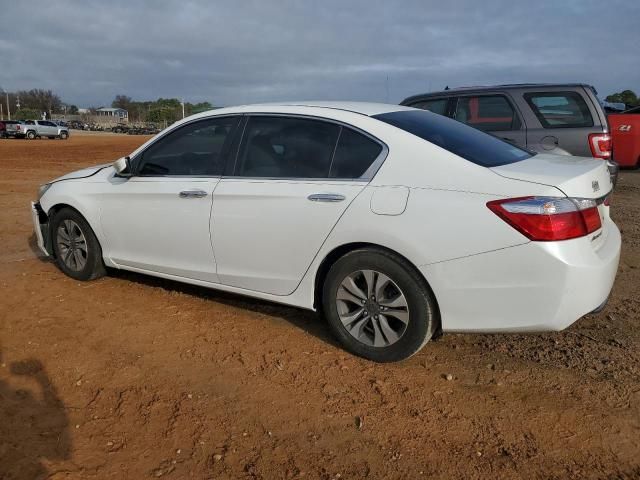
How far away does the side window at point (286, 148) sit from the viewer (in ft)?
12.5

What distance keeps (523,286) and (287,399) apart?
143 cm

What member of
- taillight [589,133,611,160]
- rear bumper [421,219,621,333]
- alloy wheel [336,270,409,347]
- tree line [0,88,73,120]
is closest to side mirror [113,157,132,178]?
alloy wheel [336,270,409,347]

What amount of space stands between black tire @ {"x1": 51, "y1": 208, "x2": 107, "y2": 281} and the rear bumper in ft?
10.3

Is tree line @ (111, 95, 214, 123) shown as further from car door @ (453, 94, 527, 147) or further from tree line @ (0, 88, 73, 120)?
car door @ (453, 94, 527, 147)

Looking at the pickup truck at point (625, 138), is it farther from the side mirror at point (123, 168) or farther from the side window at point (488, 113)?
the side mirror at point (123, 168)

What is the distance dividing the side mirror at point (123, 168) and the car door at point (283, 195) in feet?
3.48

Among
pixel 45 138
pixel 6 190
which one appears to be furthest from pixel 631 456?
pixel 45 138

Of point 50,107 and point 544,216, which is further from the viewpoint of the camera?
point 50,107

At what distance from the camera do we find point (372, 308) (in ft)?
11.7

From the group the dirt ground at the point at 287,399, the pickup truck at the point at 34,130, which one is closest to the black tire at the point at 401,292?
the dirt ground at the point at 287,399

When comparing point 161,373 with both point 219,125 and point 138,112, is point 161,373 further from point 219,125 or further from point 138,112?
point 138,112

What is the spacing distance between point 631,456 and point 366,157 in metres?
2.12

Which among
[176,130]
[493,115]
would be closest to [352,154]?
[176,130]

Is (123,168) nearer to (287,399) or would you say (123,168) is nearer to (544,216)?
(287,399)
